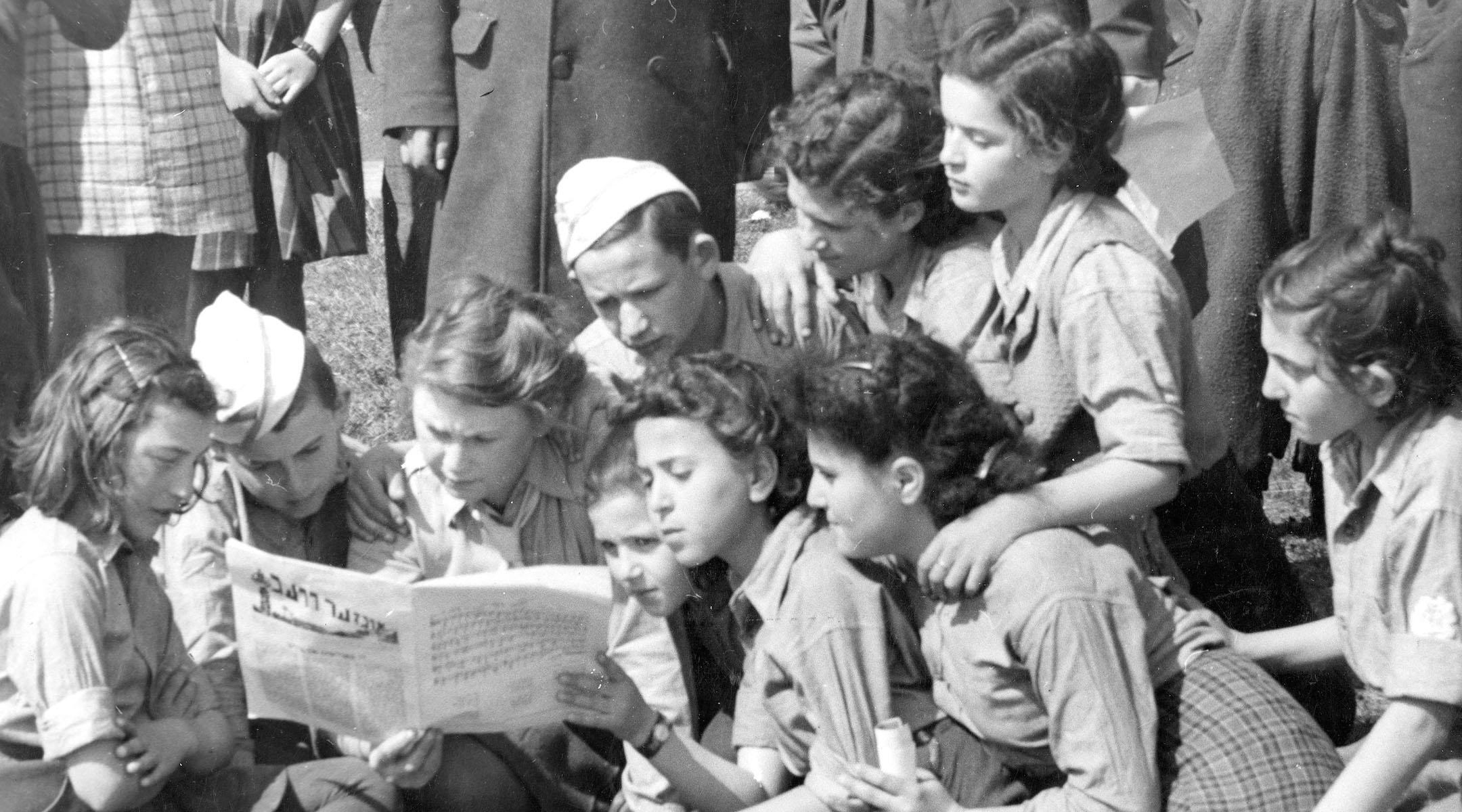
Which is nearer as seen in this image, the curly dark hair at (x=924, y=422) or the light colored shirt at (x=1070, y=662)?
the light colored shirt at (x=1070, y=662)

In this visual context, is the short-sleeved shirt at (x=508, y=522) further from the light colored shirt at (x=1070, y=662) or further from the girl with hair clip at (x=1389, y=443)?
the girl with hair clip at (x=1389, y=443)

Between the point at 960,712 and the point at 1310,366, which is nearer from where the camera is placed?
the point at 1310,366

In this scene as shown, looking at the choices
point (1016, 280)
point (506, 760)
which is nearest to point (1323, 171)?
point (1016, 280)

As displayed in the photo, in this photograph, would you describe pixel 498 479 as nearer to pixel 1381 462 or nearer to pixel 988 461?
pixel 988 461

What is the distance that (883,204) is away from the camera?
3461 mm

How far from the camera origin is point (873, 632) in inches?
120

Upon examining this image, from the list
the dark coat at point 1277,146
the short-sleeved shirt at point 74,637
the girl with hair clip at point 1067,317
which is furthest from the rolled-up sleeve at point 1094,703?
the dark coat at point 1277,146

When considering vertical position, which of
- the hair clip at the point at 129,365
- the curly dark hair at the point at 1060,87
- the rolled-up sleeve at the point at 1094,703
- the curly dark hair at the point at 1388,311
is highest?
the curly dark hair at the point at 1060,87

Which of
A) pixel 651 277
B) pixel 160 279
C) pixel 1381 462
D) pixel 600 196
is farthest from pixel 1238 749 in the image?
pixel 160 279

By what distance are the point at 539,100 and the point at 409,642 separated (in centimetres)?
174

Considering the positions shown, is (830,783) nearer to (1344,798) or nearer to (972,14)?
(1344,798)

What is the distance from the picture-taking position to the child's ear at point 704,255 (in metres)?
3.65

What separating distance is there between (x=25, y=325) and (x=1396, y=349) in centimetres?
277

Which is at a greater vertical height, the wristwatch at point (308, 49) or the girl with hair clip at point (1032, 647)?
the wristwatch at point (308, 49)
